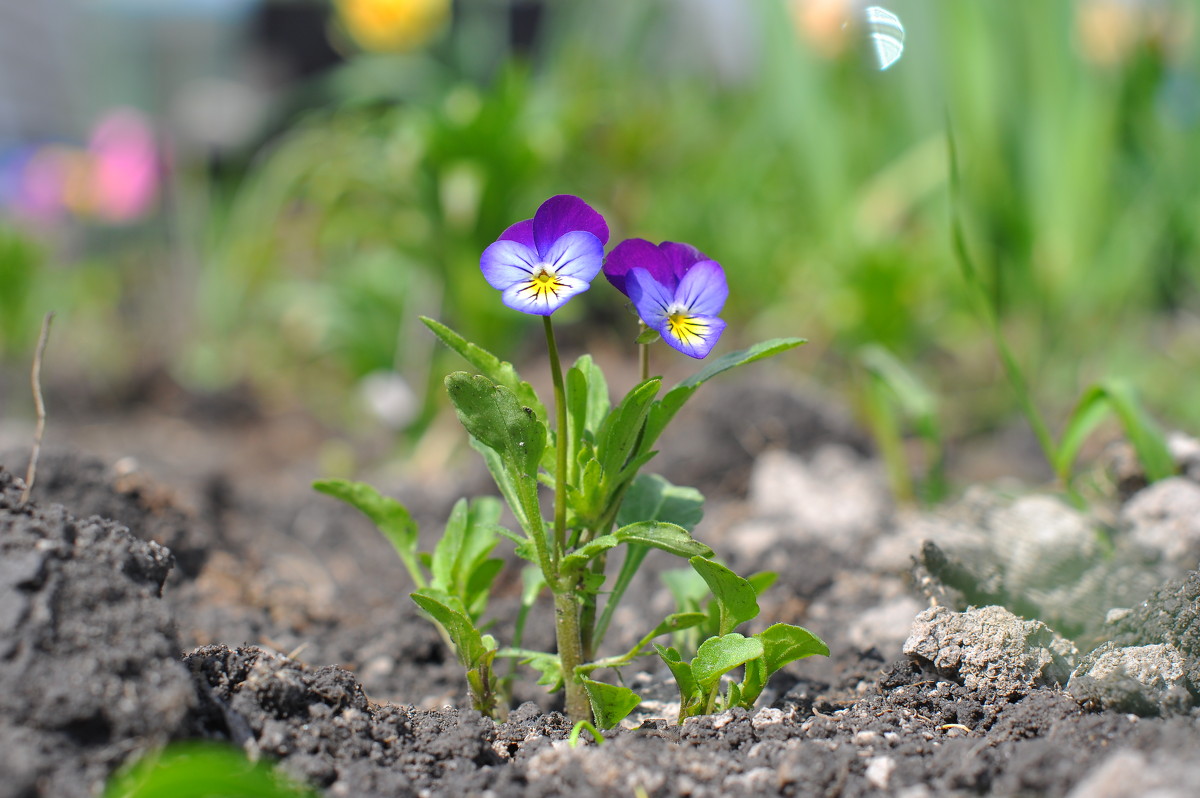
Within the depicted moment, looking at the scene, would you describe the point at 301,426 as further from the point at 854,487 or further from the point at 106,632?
the point at 106,632

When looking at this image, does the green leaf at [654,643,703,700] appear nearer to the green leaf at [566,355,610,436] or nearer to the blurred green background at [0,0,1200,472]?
the green leaf at [566,355,610,436]

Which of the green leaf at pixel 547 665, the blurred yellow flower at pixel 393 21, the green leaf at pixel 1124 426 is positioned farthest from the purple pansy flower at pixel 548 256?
the blurred yellow flower at pixel 393 21

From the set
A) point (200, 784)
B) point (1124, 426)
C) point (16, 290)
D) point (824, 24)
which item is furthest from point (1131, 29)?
point (16, 290)

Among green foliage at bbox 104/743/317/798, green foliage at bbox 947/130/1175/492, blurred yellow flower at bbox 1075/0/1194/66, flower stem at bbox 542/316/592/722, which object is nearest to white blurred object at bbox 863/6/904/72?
green foliage at bbox 947/130/1175/492

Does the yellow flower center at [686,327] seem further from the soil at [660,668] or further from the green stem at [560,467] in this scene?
the soil at [660,668]

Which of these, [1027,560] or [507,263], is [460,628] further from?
[1027,560]

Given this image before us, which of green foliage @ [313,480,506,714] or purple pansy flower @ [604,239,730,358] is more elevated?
purple pansy flower @ [604,239,730,358]
